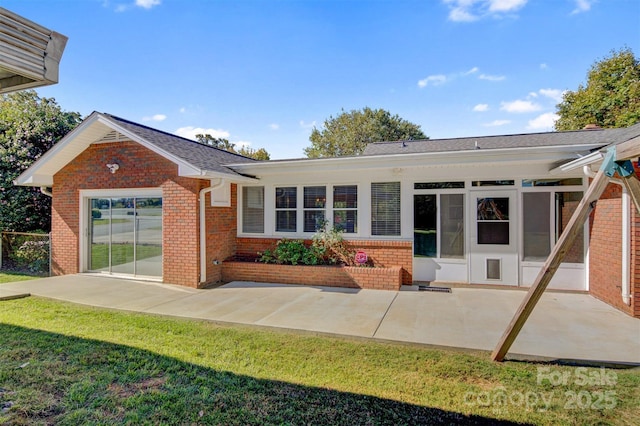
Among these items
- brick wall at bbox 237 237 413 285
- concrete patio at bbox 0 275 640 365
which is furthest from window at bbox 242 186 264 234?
brick wall at bbox 237 237 413 285

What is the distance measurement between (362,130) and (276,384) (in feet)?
104

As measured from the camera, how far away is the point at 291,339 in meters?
4.84

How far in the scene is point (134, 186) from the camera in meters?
8.84

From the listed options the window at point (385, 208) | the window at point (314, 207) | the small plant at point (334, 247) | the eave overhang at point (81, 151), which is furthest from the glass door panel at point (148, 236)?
the window at point (385, 208)

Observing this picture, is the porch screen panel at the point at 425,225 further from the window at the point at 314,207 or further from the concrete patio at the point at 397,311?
the window at the point at 314,207

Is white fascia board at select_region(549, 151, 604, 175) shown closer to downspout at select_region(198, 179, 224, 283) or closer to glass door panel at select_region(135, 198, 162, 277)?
downspout at select_region(198, 179, 224, 283)

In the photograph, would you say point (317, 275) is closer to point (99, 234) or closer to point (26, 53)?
point (99, 234)

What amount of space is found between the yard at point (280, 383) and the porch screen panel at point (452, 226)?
4.39 meters

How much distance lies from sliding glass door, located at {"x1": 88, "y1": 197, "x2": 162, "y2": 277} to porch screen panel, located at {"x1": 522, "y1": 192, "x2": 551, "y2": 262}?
9470mm

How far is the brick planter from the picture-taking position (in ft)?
25.9

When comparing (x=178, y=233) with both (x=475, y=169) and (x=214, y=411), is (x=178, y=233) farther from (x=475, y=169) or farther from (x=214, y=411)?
(x=475, y=169)

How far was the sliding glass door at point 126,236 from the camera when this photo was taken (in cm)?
884

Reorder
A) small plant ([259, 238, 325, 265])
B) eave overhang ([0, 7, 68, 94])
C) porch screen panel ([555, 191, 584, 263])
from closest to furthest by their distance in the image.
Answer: eave overhang ([0, 7, 68, 94])
porch screen panel ([555, 191, 584, 263])
small plant ([259, 238, 325, 265])

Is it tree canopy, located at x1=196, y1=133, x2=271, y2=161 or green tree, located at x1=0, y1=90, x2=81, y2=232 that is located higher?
tree canopy, located at x1=196, y1=133, x2=271, y2=161
